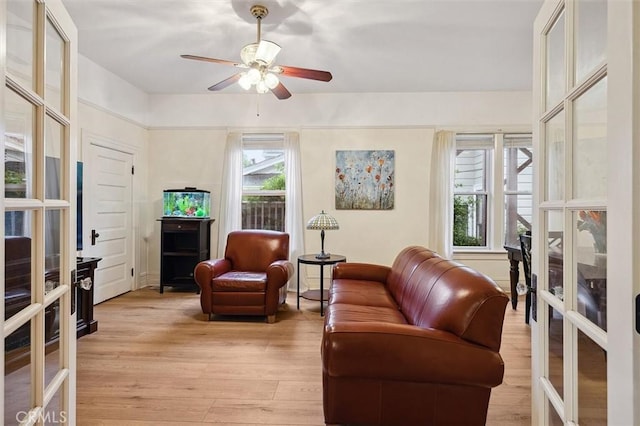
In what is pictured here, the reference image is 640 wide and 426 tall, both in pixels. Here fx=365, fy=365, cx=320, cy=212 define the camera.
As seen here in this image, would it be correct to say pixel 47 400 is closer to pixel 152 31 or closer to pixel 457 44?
pixel 152 31

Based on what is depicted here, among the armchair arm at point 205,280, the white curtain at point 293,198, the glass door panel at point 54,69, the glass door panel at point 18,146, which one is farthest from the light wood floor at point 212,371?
the glass door panel at point 54,69

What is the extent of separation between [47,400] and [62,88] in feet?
3.24

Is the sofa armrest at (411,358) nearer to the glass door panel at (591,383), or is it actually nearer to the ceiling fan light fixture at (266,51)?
the glass door panel at (591,383)

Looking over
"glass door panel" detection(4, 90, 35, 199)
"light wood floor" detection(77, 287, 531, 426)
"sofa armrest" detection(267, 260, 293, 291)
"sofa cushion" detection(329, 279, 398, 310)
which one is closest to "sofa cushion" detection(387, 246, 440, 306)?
"sofa cushion" detection(329, 279, 398, 310)

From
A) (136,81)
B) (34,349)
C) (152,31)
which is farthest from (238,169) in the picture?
(34,349)

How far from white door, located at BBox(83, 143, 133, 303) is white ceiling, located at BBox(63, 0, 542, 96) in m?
1.13

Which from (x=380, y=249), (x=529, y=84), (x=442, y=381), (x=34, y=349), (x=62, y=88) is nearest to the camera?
(x=34, y=349)

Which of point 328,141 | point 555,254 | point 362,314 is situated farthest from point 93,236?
Answer: point 555,254

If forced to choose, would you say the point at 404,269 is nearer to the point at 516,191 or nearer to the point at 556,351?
the point at 556,351

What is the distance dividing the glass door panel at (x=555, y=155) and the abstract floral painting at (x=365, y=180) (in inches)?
153

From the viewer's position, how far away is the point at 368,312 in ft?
8.15

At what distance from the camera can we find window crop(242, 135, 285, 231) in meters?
5.34

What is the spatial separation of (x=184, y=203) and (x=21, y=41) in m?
4.26

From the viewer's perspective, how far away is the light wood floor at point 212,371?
209 cm
